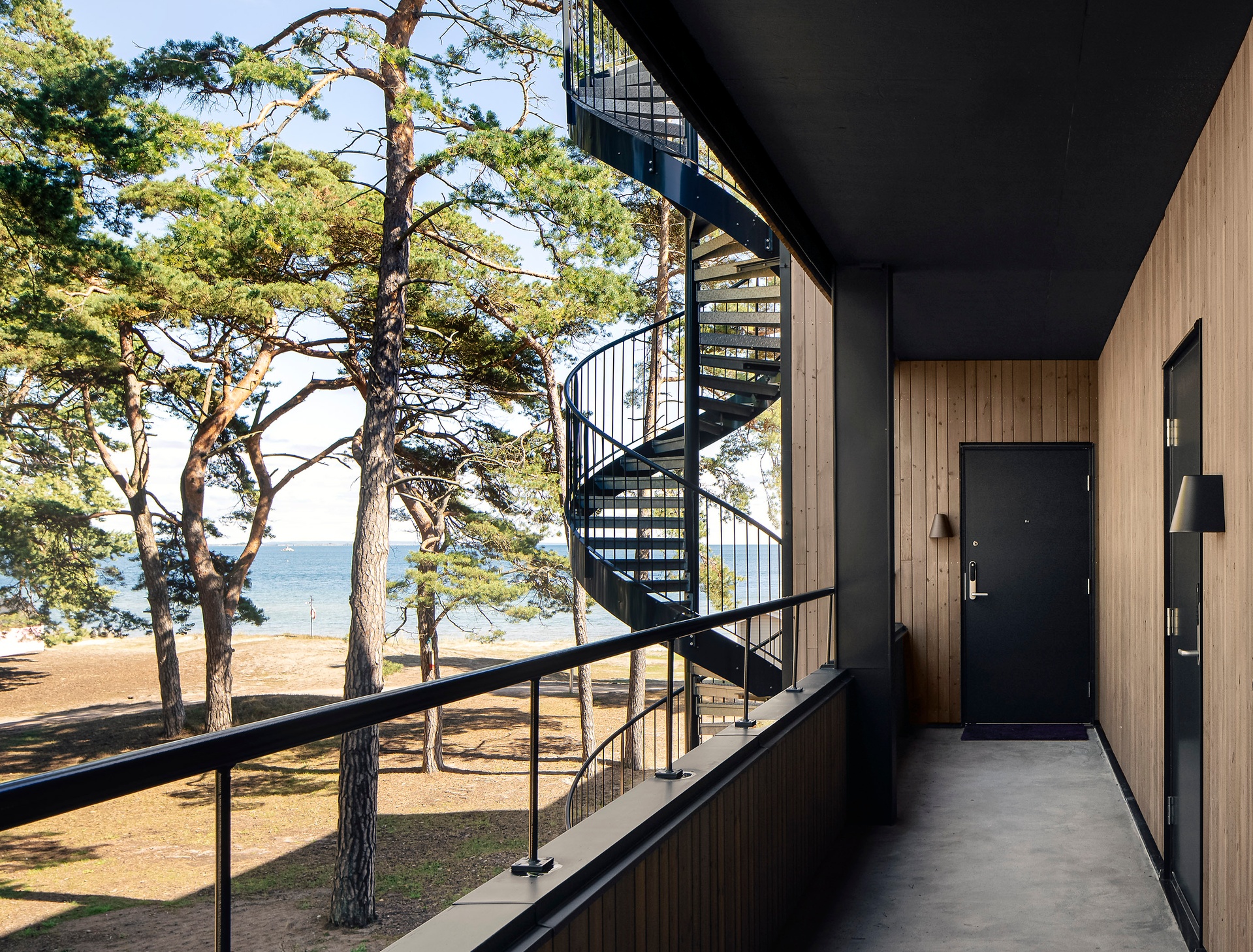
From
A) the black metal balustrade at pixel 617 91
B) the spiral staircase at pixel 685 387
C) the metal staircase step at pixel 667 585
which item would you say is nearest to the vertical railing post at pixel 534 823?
the spiral staircase at pixel 685 387

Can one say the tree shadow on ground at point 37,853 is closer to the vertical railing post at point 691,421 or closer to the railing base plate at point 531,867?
the vertical railing post at point 691,421

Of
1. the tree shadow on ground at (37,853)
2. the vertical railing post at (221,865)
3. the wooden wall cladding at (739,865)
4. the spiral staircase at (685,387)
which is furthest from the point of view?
the tree shadow on ground at (37,853)

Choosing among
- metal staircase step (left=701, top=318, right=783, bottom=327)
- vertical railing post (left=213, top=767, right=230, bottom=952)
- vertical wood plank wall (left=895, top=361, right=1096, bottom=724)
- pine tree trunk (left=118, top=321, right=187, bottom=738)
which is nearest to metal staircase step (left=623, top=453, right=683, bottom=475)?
metal staircase step (left=701, top=318, right=783, bottom=327)

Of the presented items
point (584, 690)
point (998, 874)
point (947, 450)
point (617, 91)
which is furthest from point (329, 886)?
point (998, 874)

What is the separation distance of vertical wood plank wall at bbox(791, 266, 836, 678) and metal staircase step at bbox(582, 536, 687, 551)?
210cm

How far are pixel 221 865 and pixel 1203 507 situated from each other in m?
2.50

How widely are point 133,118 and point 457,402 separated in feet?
21.5

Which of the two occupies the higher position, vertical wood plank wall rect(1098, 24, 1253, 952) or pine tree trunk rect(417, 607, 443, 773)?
vertical wood plank wall rect(1098, 24, 1253, 952)

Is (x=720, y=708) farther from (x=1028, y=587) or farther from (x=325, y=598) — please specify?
(x=325, y=598)

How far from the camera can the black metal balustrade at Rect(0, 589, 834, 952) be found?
85 cm

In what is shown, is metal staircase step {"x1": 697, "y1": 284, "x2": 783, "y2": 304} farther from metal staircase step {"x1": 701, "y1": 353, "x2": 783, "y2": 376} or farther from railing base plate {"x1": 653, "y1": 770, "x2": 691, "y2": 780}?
railing base plate {"x1": 653, "y1": 770, "x2": 691, "y2": 780}

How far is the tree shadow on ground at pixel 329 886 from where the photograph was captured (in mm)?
11430

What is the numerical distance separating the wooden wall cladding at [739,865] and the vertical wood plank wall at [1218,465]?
121 centimetres

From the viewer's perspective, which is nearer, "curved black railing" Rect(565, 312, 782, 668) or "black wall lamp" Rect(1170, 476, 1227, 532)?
"black wall lamp" Rect(1170, 476, 1227, 532)
